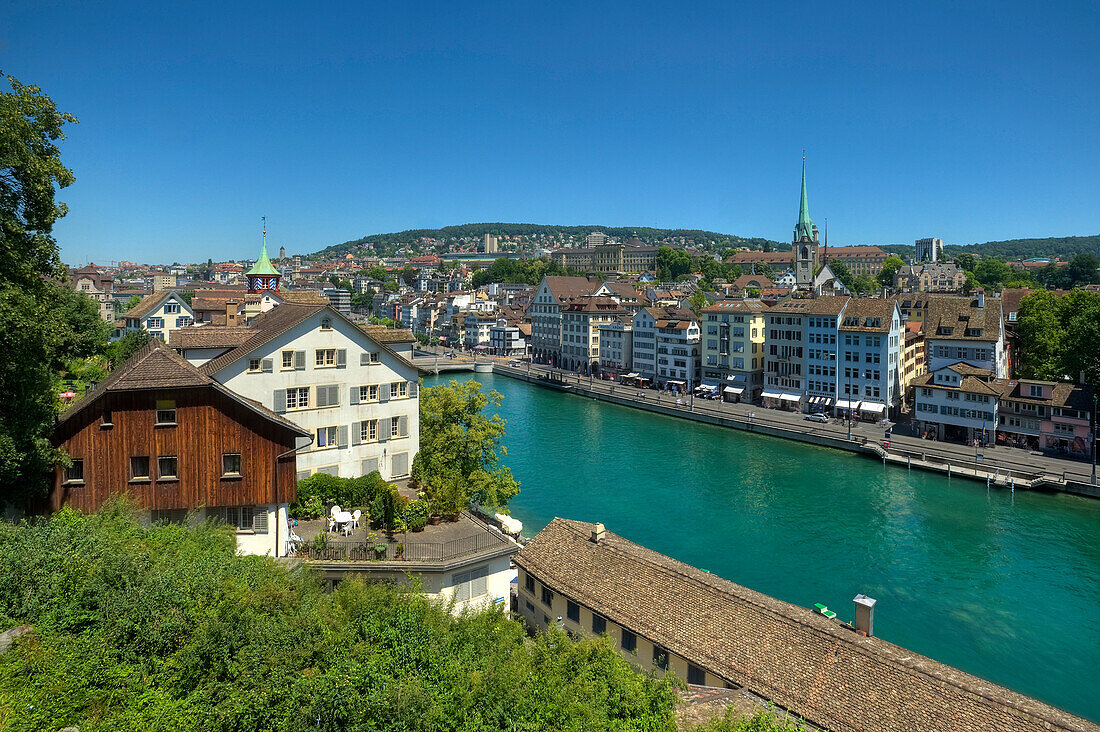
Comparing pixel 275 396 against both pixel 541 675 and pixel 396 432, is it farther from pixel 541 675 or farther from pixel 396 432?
pixel 541 675

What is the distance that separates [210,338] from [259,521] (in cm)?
1075

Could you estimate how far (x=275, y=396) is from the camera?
75.2 ft

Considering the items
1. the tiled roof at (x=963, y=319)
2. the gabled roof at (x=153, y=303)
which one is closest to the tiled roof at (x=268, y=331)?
the gabled roof at (x=153, y=303)

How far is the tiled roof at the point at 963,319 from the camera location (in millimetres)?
51906

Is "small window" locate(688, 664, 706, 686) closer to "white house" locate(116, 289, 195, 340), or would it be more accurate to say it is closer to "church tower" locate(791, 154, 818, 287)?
"white house" locate(116, 289, 195, 340)

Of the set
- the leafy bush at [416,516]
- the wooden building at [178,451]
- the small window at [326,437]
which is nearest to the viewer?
the wooden building at [178,451]

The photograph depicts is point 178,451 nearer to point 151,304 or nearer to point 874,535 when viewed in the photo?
point 874,535

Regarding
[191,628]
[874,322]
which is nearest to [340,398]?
[191,628]

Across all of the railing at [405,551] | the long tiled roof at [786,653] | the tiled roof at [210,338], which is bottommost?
the long tiled roof at [786,653]

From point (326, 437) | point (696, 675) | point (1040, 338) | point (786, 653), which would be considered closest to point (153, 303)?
point (326, 437)

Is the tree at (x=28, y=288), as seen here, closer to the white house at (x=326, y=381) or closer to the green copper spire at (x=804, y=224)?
the white house at (x=326, y=381)

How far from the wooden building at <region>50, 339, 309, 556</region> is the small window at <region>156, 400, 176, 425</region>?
2cm

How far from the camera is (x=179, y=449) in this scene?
1661cm

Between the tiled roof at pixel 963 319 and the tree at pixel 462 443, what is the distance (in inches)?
1604
